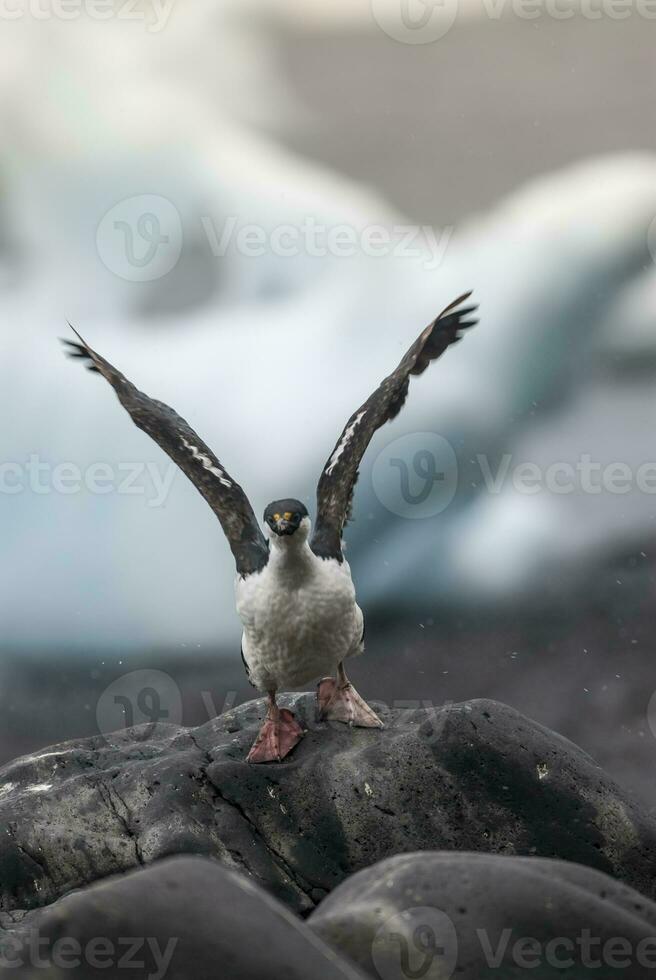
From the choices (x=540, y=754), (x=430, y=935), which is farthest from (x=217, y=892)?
(x=540, y=754)

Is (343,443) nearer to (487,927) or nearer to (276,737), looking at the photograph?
(276,737)

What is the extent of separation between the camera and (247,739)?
270 inches

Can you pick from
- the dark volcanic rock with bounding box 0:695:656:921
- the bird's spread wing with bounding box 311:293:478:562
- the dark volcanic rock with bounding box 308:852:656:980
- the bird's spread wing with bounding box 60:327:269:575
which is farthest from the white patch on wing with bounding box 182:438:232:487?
the dark volcanic rock with bounding box 308:852:656:980

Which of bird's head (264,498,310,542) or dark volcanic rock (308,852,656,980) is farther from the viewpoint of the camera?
bird's head (264,498,310,542)

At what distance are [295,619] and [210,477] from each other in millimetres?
1238

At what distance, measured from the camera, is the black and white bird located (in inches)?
256

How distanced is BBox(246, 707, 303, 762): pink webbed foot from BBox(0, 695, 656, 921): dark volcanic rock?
10 centimetres

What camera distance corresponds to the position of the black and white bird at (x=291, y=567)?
651 cm

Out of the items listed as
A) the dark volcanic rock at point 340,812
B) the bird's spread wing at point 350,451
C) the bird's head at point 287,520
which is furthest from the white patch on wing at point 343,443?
the dark volcanic rock at point 340,812

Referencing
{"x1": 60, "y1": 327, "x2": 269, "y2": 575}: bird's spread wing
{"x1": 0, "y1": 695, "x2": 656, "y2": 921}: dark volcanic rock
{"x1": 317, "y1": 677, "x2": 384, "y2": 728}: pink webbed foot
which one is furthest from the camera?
{"x1": 60, "y1": 327, "x2": 269, "y2": 575}: bird's spread wing

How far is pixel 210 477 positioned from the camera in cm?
713

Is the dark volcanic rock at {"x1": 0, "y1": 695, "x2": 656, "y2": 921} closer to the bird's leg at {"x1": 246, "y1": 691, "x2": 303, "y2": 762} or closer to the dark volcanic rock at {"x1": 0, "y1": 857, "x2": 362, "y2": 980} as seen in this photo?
the bird's leg at {"x1": 246, "y1": 691, "x2": 303, "y2": 762}

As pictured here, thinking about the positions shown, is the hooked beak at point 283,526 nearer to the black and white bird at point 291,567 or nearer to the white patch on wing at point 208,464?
the black and white bird at point 291,567

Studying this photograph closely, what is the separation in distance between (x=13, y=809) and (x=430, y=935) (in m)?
4.10
